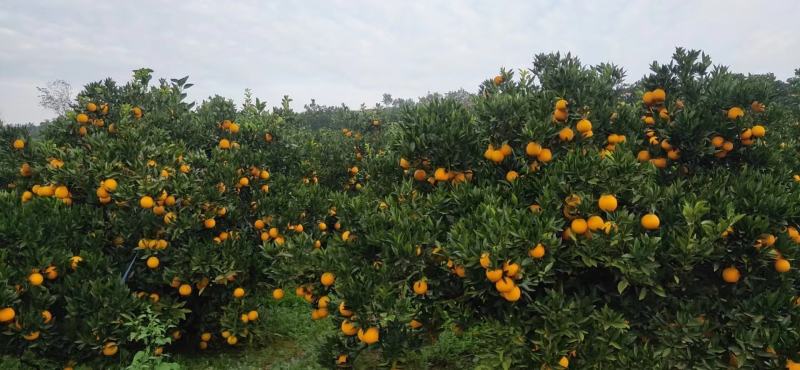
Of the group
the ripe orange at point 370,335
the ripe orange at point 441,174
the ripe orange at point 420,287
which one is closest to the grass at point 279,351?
the ripe orange at point 370,335

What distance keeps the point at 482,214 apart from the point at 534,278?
52 centimetres

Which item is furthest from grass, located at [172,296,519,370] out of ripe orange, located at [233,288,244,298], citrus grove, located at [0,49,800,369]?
ripe orange, located at [233,288,244,298]

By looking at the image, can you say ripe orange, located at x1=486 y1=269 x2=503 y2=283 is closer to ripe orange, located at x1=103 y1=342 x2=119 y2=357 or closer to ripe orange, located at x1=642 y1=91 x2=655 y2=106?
ripe orange, located at x1=642 y1=91 x2=655 y2=106

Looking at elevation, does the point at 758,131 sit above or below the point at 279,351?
above

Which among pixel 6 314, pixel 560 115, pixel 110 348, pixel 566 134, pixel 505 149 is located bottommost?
pixel 110 348

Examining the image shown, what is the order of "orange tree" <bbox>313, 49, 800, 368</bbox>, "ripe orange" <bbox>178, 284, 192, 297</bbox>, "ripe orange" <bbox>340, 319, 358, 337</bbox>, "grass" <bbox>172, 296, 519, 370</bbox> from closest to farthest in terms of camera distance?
"orange tree" <bbox>313, 49, 800, 368</bbox> → "ripe orange" <bbox>340, 319, 358, 337</bbox> → "ripe orange" <bbox>178, 284, 192, 297</bbox> → "grass" <bbox>172, 296, 519, 370</bbox>

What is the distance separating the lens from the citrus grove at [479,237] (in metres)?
2.96

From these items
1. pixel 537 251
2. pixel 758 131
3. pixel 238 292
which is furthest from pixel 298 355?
pixel 758 131

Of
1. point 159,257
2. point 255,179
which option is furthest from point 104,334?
point 255,179

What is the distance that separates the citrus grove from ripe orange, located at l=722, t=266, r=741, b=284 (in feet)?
0.05

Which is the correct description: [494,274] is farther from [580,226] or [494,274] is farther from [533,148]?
[533,148]

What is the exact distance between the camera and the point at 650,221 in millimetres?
2945

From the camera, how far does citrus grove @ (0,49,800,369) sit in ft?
9.73

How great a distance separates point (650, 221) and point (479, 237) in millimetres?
1055
